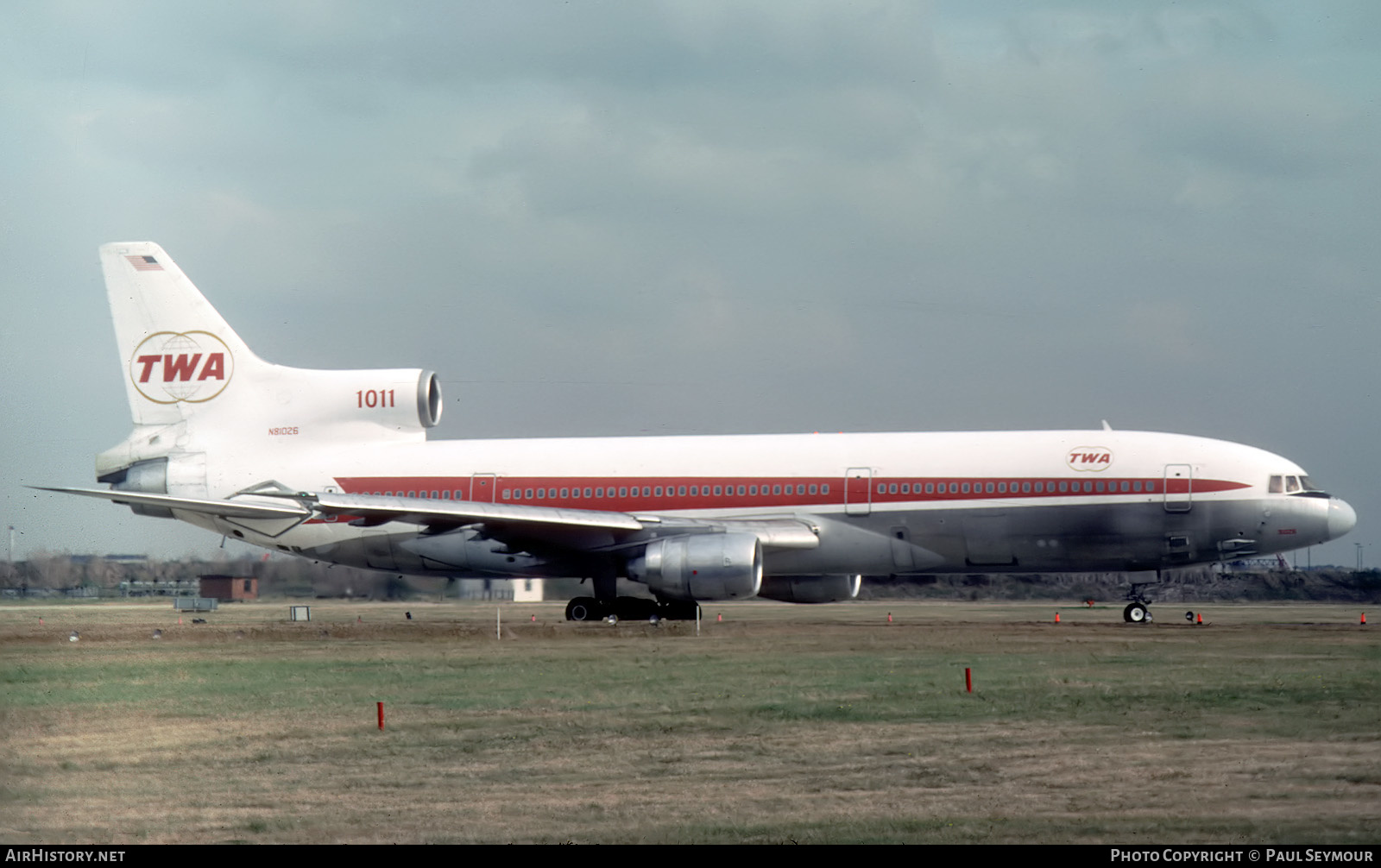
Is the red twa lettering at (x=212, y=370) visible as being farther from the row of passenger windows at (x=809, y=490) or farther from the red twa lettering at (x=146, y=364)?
the row of passenger windows at (x=809, y=490)

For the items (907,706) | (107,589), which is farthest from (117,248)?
(907,706)

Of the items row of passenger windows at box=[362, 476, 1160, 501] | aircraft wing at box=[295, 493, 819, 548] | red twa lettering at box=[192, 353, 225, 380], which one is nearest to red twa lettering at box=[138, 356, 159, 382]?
red twa lettering at box=[192, 353, 225, 380]

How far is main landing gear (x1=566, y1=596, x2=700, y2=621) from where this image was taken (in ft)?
109

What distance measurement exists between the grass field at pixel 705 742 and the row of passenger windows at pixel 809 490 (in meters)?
5.30

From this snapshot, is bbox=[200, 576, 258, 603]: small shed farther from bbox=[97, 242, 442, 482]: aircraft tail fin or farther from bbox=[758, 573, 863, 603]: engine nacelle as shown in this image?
bbox=[758, 573, 863, 603]: engine nacelle

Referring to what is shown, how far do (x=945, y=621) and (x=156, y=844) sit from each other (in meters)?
28.1

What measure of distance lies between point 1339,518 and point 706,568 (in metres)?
13.5

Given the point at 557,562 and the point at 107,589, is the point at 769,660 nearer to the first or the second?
the point at 557,562

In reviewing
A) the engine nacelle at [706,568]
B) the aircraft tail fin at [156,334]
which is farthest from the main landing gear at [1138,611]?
the aircraft tail fin at [156,334]

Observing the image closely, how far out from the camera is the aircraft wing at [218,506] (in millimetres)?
33250

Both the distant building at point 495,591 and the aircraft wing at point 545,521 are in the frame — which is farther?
the distant building at point 495,591

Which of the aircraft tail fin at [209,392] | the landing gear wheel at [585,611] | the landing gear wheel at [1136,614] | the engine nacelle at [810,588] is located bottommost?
the landing gear wheel at [585,611]

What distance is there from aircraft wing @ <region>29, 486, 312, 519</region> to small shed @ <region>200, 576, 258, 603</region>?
6371 mm

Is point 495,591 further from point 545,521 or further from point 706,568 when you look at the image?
point 706,568
